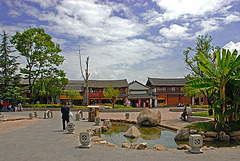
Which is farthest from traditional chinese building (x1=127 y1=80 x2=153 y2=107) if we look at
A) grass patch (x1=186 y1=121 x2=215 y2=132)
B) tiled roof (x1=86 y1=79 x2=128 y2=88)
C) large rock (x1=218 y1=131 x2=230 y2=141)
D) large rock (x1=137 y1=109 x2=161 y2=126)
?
large rock (x1=218 y1=131 x2=230 y2=141)

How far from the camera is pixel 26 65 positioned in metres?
36.5

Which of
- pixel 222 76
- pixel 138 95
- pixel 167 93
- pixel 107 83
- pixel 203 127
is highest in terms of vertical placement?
pixel 107 83

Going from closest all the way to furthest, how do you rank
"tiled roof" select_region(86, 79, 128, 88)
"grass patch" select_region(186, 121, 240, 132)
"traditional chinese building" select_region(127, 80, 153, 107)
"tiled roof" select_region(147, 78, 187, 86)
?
"grass patch" select_region(186, 121, 240, 132)
"tiled roof" select_region(86, 79, 128, 88)
"traditional chinese building" select_region(127, 80, 153, 107)
"tiled roof" select_region(147, 78, 187, 86)

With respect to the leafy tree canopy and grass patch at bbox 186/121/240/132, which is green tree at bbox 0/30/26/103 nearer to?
the leafy tree canopy

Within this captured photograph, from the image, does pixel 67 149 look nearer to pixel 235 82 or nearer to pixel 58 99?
pixel 235 82

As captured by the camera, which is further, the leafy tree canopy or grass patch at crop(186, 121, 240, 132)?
the leafy tree canopy

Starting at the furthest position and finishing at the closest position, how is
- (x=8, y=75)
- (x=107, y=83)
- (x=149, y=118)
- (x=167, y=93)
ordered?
(x=167, y=93)
(x=107, y=83)
(x=8, y=75)
(x=149, y=118)

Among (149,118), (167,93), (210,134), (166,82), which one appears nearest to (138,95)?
(167,93)

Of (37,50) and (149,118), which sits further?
(37,50)

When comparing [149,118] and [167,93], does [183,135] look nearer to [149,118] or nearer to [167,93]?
[149,118]

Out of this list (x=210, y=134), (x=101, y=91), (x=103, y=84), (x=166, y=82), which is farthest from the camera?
(x=166, y=82)

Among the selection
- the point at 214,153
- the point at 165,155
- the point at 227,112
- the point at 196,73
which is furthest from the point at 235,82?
the point at 196,73

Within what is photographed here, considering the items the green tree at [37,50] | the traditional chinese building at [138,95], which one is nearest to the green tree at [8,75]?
the green tree at [37,50]

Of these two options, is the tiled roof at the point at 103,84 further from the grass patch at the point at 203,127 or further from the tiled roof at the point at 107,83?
the grass patch at the point at 203,127
